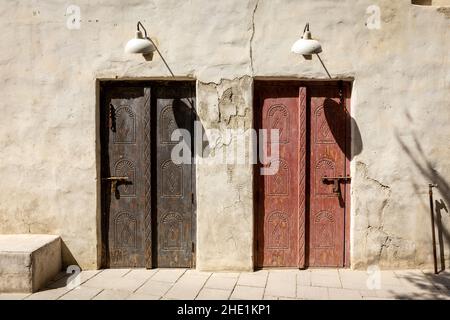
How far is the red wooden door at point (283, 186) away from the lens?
4914mm

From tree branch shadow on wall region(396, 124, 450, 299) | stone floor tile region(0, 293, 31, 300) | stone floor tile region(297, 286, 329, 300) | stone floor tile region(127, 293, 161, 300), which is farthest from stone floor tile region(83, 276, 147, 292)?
tree branch shadow on wall region(396, 124, 450, 299)

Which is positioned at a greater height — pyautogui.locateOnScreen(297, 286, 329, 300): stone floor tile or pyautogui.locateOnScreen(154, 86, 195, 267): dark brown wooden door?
pyautogui.locateOnScreen(154, 86, 195, 267): dark brown wooden door

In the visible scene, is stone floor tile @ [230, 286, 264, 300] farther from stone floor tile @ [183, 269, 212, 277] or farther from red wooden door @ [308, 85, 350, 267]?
red wooden door @ [308, 85, 350, 267]

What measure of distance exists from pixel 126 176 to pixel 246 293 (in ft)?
6.63

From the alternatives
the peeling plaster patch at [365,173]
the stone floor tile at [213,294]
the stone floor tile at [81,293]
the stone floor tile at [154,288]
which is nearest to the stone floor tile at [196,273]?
the stone floor tile at [154,288]

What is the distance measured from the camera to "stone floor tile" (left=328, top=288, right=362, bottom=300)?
4.07 m

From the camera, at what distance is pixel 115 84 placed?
496 centimetres

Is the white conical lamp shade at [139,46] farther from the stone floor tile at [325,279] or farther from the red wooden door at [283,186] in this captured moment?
the stone floor tile at [325,279]

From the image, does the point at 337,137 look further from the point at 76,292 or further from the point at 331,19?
the point at 76,292

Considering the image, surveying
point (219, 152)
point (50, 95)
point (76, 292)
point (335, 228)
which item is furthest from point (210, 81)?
point (76, 292)

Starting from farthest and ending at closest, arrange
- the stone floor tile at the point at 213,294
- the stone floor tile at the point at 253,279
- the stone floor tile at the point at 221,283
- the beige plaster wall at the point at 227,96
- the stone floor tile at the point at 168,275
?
the beige plaster wall at the point at 227,96 → the stone floor tile at the point at 168,275 → the stone floor tile at the point at 253,279 → the stone floor tile at the point at 221,283 → the stone floor tile at the point at 213,294

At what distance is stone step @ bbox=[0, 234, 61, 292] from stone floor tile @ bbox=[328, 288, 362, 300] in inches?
121

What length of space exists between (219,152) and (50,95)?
2143 mm

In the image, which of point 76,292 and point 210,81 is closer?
point 76,292
